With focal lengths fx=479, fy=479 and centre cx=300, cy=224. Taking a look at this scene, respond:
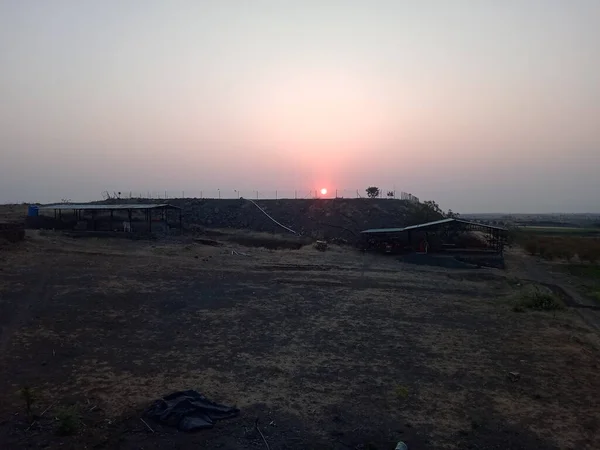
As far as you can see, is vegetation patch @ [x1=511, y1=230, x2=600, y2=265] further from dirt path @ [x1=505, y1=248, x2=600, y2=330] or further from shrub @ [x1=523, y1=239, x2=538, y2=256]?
dirt path @ [x1=505, y1=248, x2=600, y2=330]

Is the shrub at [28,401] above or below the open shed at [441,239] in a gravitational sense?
below

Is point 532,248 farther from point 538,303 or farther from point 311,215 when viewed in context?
point 538,303

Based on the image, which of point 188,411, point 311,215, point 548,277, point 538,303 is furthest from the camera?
point 311,215

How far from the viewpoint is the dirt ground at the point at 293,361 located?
26.1ft

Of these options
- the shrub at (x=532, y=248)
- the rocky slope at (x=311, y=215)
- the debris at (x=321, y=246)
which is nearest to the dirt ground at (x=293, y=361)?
the debris at (x=321, y=246)

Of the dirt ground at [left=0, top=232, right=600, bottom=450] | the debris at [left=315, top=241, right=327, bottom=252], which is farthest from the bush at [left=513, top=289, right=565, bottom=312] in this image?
the debris at [left=315, top=241, right=327, bottom=252]

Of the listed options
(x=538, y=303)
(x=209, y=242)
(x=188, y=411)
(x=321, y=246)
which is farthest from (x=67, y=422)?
A: (x=209, y=242)

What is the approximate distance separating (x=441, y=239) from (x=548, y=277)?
8.99 metres

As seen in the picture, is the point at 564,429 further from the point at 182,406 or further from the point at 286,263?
the point at 286,263

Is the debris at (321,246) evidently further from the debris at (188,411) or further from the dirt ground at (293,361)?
the debris at (188,411)

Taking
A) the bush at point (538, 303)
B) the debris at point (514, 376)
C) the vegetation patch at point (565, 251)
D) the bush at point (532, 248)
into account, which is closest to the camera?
the debris at point (514, 376)

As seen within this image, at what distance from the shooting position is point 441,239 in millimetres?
35938

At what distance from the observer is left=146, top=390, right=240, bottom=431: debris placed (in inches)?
313

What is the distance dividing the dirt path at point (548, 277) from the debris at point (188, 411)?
13331mm
